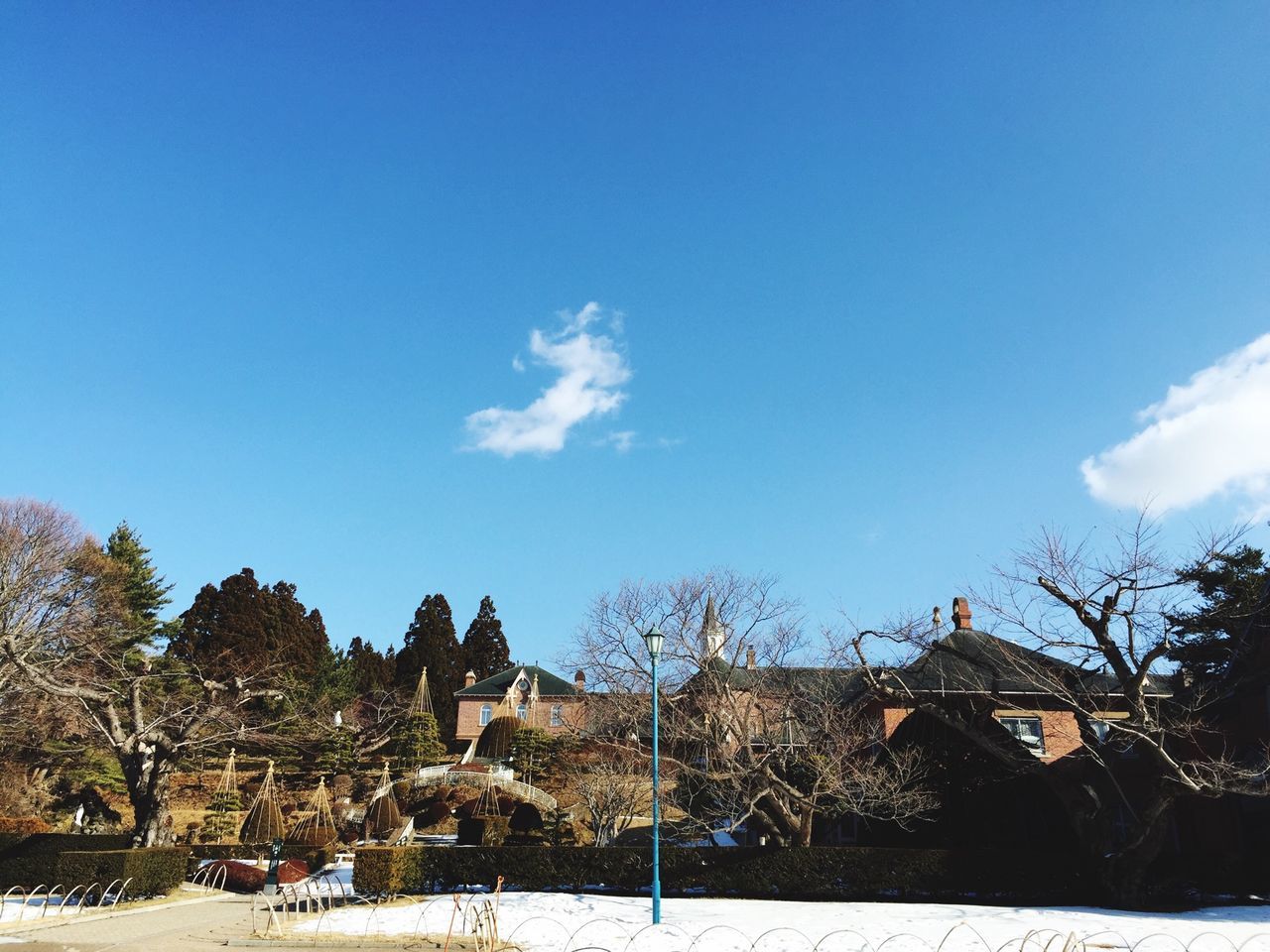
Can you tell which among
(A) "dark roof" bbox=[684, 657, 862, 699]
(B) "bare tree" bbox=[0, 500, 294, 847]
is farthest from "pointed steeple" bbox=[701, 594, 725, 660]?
(B) "bare tree" bbox=[0, 500, 294, 847]

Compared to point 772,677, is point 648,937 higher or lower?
lower

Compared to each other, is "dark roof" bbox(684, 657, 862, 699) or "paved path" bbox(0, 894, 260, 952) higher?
"dark roof" bbox(684, 657, 862, 699)

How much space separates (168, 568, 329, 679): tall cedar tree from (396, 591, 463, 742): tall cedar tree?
818 cm

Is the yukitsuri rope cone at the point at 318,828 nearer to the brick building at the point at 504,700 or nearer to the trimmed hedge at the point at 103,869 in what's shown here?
the trimmed hedge at the point at 103,869

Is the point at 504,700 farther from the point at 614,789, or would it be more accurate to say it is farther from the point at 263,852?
the point at 614,789

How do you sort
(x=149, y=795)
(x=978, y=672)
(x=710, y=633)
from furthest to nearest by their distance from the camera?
(x=978, y=672), (x=710, y=633), (x=149, y=795)

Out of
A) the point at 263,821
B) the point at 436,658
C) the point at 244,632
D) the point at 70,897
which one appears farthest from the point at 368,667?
the point at 70,897

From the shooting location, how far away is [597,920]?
691 inches

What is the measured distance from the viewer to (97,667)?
42219mm

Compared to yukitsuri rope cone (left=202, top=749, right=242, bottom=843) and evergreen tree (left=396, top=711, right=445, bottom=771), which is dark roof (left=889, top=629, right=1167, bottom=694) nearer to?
evergreen tree (left=396, top=711, right=445, bottom=771)

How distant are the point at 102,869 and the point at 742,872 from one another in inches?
618

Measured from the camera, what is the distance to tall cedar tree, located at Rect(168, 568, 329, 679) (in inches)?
2210

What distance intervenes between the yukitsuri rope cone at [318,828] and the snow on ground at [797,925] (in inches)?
544

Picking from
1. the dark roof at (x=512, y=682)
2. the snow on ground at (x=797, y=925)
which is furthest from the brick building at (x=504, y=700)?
the snow on ground at (x=797, y=925)
